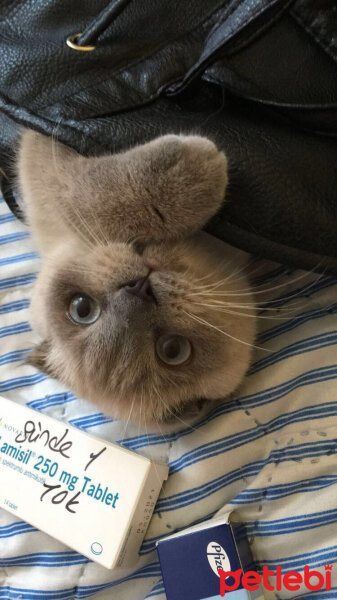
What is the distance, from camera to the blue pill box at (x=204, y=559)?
0.85 meters

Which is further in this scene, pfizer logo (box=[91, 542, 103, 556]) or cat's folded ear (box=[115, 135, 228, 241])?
pfizer logo (box=[91, 542, 103, 556])

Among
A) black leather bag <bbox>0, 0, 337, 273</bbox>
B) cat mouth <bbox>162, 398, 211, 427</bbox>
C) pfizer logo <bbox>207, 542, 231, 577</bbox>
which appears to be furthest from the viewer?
cat mouth <bbox>162, 398, 211, 427</bbox>

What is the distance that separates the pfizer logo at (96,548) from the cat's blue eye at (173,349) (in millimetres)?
383

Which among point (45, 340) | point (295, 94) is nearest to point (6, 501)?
point (45, 340)

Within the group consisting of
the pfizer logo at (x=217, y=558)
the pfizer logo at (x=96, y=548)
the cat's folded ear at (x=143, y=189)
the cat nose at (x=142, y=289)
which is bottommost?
the pfizer logo at (x=96, y=548)

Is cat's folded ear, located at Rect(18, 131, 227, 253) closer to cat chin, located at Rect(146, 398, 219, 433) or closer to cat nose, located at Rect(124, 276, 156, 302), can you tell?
cat nose, located at Rect(124, 276, 156, 302)

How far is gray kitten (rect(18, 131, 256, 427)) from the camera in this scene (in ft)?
2.67

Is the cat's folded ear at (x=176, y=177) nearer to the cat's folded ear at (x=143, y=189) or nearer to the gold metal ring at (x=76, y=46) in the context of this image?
the cat's folded ear at (x=143, y=189)

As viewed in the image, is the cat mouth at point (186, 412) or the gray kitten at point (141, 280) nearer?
the gray kitten at point (141, 280)

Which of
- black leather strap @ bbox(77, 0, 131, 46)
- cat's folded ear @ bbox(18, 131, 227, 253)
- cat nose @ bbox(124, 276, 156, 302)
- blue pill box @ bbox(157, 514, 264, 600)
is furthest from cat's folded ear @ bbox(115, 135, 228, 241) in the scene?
blue pill box @ bbox(157, 514, 264, 600)

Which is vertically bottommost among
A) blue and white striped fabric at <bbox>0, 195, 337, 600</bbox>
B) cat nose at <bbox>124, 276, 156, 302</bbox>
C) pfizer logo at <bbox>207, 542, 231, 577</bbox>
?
pfizer logo at <bbox>207, 542, 231, 577</bbox>

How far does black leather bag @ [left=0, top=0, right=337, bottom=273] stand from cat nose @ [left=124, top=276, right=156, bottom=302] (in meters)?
0.16

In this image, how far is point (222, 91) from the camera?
822mm

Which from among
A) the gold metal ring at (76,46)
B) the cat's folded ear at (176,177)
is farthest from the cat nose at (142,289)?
the gold metal ring at (76,46)
